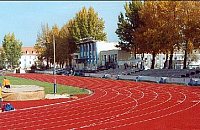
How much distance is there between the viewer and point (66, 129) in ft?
42.2

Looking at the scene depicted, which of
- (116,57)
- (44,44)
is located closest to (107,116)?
(116,57)

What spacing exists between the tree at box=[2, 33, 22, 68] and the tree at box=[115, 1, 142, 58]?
42.0 m


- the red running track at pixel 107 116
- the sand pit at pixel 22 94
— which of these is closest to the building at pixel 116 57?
the sand pit at pixel 22 94

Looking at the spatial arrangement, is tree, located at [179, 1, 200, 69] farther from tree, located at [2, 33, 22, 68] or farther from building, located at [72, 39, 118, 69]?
tree, located at [2, 33, 22, 68]

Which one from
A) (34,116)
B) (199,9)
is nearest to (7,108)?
(34,116)

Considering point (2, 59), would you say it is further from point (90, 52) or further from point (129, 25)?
point (129, 25)

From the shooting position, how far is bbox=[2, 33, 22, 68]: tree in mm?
97812

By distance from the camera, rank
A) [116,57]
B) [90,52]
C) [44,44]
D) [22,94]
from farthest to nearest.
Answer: [44,44]
[90,52]
[116,57]
[22,94]

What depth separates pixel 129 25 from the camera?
61250 millimetres

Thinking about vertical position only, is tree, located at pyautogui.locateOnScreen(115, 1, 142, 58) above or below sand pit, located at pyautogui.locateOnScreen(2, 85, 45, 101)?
above

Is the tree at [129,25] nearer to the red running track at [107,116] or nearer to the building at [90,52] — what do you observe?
the building at [90,52]

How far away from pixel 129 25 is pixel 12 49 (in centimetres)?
4593

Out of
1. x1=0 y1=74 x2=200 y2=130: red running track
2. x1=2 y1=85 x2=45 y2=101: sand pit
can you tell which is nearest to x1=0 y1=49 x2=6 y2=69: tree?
x1=2 y1=85 x2=45 y2=101: sand pit

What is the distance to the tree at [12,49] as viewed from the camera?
3851 inches
